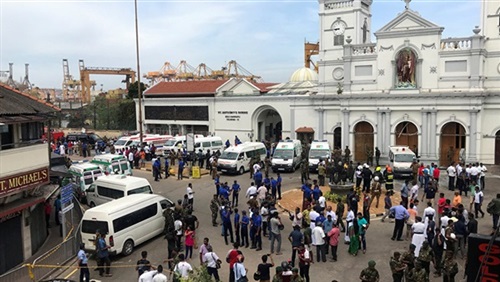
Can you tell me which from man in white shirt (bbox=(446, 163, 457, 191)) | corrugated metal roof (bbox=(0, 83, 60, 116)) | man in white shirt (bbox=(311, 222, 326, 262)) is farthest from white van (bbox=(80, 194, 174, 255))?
man in white shirt (bbox=(446, 163, 457, 191))

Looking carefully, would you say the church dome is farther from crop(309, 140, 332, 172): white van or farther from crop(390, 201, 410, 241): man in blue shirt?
crop(390, 201, 410, 241): man in blue shirt

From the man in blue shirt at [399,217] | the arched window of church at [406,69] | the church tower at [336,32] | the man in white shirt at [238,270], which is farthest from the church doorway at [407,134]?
the man in white shirt at [238,270]

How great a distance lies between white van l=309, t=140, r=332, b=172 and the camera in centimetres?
2966

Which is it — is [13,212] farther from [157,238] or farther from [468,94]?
[468,94]

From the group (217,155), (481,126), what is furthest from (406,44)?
(217,155)

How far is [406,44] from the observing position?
33750mm

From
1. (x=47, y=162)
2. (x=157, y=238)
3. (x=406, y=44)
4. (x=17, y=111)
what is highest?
(x=406, y=44)

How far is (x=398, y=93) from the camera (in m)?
34.2

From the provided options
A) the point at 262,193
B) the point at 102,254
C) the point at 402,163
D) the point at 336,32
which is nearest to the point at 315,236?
the point at 262,193

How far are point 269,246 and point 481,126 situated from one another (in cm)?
2293

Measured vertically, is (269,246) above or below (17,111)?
below

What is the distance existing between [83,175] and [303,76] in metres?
33.4

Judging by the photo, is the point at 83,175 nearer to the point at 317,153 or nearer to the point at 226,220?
the point at 226,220

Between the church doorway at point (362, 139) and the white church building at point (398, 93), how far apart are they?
0.26 feet
